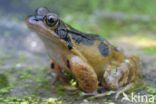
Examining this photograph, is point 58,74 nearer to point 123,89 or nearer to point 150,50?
point 123,89

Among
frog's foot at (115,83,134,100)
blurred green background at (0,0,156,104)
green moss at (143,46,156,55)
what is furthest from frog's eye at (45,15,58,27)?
green moss at (143,46,156,55)

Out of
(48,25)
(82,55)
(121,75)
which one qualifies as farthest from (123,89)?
(48,25)

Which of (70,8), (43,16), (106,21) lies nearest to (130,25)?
(106,21)

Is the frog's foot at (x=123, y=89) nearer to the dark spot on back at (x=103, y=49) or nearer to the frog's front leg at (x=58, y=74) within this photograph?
the dark spot on back at (x=103, y=49)

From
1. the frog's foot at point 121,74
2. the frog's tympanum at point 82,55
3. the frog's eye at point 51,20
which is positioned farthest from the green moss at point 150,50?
the frog's eye at point 51,20

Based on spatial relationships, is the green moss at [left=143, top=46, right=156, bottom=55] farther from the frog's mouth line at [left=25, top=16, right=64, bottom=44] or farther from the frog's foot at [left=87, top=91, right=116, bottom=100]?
the frog's mouth line at [left=25, top=16, right=64, bottom=44]

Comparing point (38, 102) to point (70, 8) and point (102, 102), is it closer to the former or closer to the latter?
point (102, 102)
